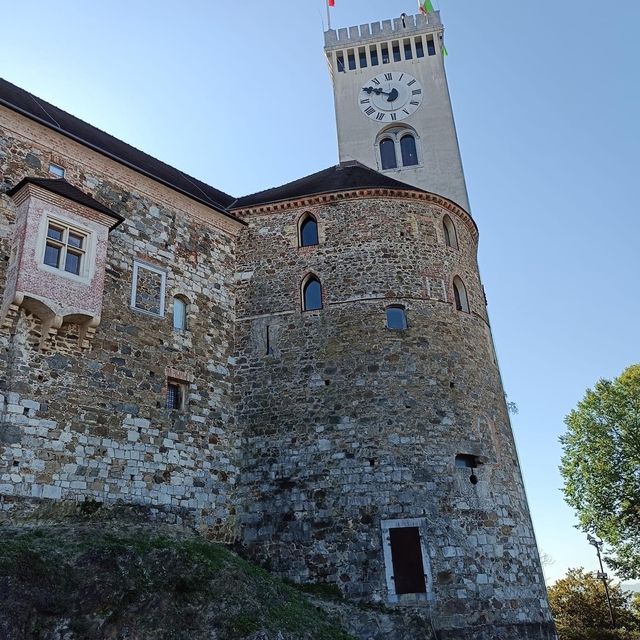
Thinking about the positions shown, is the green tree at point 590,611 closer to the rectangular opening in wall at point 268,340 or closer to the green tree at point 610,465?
the green tree at point 610,465

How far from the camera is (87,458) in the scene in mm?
14273

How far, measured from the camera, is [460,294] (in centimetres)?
2022

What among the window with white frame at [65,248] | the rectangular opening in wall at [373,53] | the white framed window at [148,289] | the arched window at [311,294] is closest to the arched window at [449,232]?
the arched window at [311,294]

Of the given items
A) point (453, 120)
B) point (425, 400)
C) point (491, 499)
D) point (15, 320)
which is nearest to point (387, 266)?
point (425, 400)

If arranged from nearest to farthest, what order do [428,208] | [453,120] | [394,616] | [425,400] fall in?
1. [394,616]
2. [425,400]
3. [428,208]
4. [453,120]

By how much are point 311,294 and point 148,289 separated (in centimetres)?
481

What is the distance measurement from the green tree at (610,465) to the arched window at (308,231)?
1534cm

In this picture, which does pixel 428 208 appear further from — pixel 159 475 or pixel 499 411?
pixel 159 475

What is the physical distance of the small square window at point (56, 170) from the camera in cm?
1616

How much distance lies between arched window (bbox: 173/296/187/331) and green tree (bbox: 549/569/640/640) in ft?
61.5

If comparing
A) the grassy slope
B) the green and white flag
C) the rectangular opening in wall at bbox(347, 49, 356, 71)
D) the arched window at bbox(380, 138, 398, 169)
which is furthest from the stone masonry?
the green and white flag

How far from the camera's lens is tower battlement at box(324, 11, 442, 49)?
31.3 metres

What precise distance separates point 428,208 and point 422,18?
15.7 m

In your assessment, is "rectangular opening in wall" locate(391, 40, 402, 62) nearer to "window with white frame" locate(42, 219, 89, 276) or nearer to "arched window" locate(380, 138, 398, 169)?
"arched window" locate(380, 138, 398, 169)
